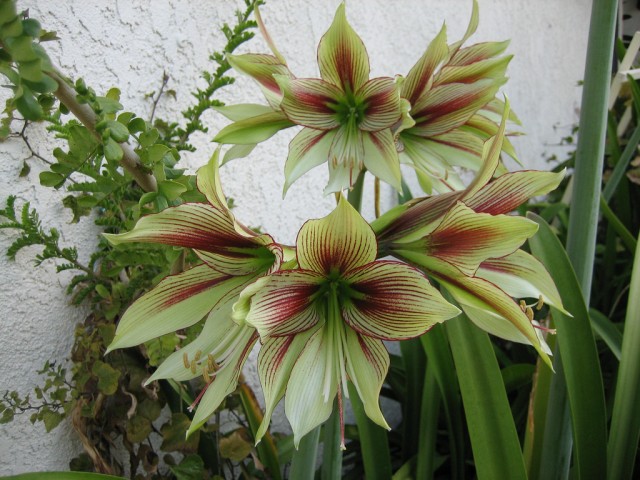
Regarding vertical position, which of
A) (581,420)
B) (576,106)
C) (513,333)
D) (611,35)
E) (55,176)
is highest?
(576,106)

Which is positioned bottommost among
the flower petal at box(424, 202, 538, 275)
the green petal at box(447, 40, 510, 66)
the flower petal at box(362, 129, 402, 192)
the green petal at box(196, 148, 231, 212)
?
the flower petal at box(424, 202, 538, 275)

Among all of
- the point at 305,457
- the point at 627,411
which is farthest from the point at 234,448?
the point at 627,411

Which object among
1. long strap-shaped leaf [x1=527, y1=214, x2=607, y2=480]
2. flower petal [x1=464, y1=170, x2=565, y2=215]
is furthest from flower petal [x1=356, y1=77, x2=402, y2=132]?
long strap-shaped leaf [x1=527, y1=214, x2=607, y2=480]

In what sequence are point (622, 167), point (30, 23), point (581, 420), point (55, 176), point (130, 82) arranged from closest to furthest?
point (30, 23)
point (55, 176)
point (581, 420)
point (130, 82)
point (622, 167)

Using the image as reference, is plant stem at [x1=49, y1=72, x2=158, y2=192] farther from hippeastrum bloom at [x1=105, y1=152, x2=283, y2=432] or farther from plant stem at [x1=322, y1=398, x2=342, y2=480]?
plant stem at [x1=322, y1=398, x2=342, y2=480]

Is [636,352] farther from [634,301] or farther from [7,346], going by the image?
[7,346]

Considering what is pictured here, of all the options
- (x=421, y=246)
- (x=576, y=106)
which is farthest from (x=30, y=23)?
(x=576, y=106)

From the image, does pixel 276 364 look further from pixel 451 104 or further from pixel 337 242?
pixel 451 104
